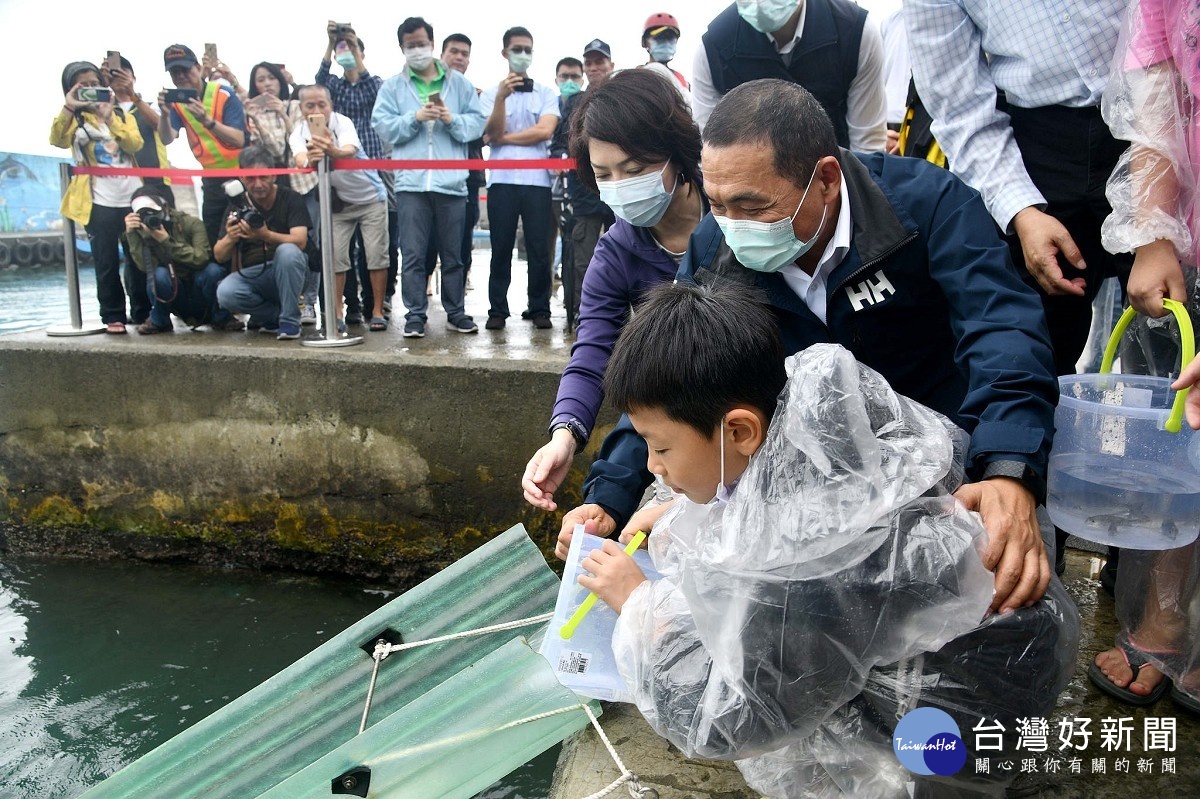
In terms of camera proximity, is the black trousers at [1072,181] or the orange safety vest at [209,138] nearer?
the black trousers at [1072,181]

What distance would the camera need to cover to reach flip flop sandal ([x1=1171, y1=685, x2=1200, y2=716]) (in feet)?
6.16

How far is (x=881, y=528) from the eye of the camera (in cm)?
135

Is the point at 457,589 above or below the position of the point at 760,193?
below

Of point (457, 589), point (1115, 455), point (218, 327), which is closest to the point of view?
point (1115, 455)

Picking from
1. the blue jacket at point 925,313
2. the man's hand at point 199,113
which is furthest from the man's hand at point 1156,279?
the man's hand at point 199,113

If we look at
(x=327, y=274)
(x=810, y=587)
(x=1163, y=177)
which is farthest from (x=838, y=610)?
(x=327, y=274)

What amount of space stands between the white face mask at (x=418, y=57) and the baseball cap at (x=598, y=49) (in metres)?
1.09

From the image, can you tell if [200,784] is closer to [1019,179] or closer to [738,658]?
[738,658]

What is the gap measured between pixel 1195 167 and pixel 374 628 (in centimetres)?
212

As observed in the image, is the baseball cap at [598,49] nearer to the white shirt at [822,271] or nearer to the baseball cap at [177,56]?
the baseball cap at [177,56]

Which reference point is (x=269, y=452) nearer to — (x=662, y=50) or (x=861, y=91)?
(x=662, y=50)

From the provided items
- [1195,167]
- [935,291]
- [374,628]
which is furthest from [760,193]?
[374,628]

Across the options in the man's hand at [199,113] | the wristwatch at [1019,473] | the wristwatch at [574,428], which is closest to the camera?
the wristwatch at [1019,473]

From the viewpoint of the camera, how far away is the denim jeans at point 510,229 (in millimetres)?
5484
